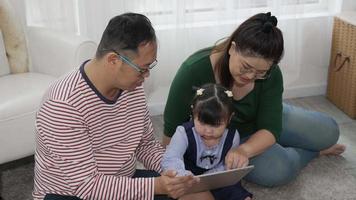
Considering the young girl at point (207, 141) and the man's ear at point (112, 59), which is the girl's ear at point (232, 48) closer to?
the young girl at point (207, 141)

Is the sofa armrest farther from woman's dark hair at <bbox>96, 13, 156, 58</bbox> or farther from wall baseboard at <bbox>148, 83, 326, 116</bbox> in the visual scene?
wall baseboard at <bbox>148, 83, 326, 116</bbox>

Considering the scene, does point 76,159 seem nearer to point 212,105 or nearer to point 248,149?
point 212,105

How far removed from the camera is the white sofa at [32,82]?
1870 mm

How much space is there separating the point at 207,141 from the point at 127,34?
627 mm

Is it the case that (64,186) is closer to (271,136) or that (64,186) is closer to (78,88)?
(78,88)

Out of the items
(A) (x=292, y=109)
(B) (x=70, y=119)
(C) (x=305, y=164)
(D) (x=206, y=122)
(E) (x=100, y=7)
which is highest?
(E) (x=100, y=7)

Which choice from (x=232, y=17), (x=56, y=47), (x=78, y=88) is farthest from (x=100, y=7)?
(x=78, y=88)

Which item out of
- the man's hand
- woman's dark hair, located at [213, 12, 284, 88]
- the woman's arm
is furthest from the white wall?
the man's hand

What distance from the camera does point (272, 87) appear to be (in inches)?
70.9

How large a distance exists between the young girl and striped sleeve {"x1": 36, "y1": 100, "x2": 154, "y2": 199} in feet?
0.59

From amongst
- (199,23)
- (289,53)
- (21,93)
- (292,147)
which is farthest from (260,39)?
(289,53)

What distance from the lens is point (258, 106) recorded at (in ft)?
6.04

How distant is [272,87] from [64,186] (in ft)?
2.82

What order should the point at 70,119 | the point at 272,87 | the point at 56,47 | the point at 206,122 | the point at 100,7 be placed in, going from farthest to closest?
1. the point at 100,7
2. the point at 56,47
3. the point at 272,87
4. the point at 206,122
5. the point at 70,119
